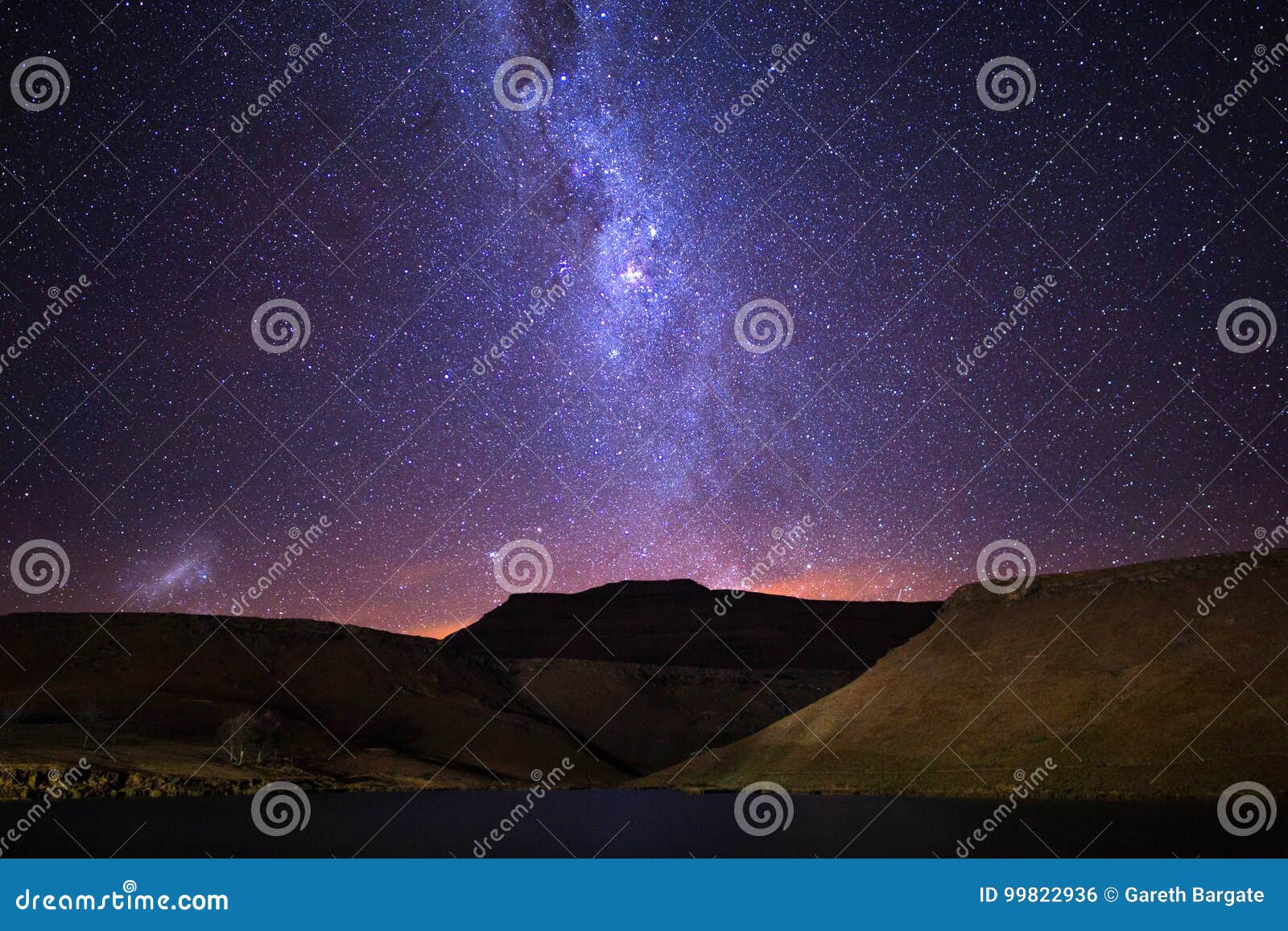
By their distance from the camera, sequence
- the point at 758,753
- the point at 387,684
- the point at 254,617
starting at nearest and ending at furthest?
the point at 758,753 < the point at 387,684 < the point at 254,617

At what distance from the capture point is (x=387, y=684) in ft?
306

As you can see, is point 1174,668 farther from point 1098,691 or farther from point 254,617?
point 254,617

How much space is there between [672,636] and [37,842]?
135 meters

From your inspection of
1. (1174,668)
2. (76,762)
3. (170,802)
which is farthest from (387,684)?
(1174,668)
